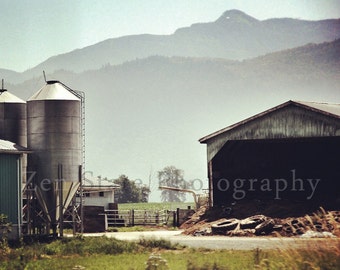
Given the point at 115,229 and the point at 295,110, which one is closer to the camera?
the point at 295,110

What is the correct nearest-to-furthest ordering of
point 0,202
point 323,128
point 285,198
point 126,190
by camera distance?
point 0,202 → point 323,128 → point 285,198 → point 126,190

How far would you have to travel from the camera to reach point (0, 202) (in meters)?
32.8

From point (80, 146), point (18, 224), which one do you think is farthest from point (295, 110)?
point (18, 224)

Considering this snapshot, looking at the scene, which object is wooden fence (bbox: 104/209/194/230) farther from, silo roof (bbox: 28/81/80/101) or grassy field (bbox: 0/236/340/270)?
grassy field (bbox: 0/236/340/270)

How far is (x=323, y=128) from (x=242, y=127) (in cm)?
539

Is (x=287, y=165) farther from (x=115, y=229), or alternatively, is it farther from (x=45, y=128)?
(x=45, y=128)

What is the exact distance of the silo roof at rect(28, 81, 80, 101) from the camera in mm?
36156

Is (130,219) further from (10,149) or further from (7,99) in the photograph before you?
(10,149)

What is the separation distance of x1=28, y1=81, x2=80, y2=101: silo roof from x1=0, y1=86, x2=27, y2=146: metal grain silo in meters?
2.04

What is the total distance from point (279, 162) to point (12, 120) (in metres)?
17.2

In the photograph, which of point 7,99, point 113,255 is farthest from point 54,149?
point 113,255

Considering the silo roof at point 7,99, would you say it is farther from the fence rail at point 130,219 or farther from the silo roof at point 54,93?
the fence rail at point 130,219

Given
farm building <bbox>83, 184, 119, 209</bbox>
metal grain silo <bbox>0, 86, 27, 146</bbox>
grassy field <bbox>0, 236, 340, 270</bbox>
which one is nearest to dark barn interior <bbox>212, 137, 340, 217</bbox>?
farm building <bbox>83, 184, 119, 209</bbox>

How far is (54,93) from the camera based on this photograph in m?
36.5
